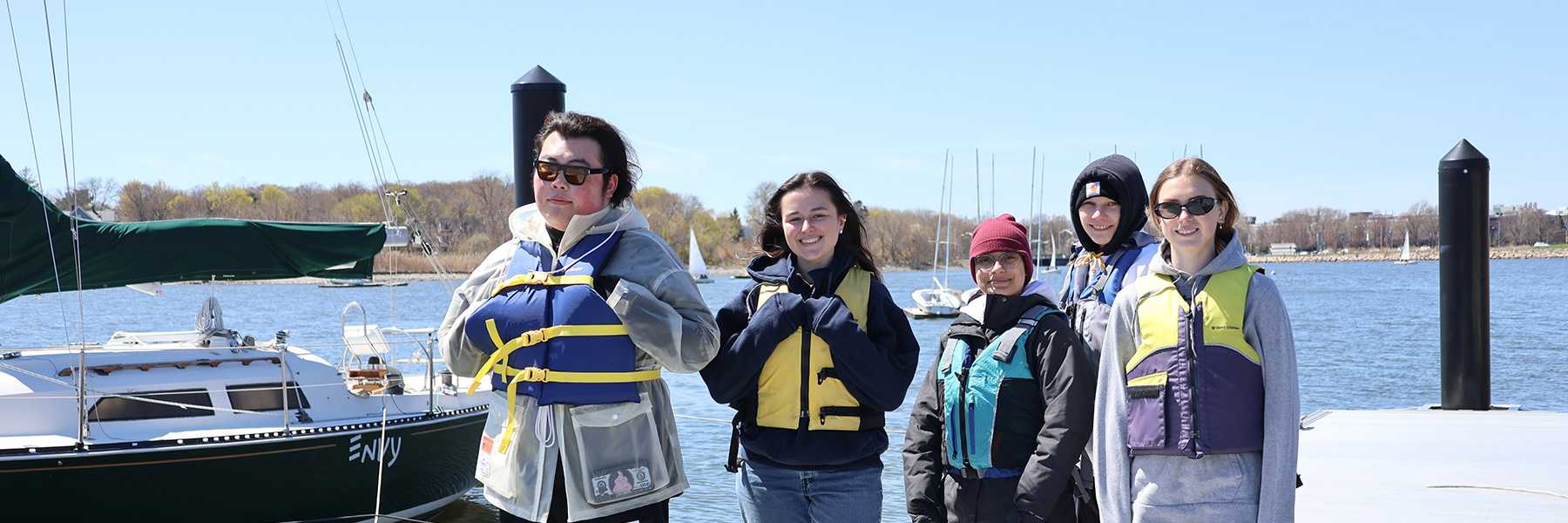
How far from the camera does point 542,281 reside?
299 cm

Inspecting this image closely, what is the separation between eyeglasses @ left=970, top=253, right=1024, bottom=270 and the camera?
3.30 m

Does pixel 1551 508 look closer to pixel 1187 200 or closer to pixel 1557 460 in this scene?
pixel 1557 460

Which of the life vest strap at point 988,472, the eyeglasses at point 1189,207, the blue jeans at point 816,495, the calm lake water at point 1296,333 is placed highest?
the eyeglasses at point 1189,207

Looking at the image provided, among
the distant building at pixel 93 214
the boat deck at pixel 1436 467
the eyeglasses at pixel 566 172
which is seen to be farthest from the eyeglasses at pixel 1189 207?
the distant building at pixel 93 214

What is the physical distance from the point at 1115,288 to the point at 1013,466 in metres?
0.79

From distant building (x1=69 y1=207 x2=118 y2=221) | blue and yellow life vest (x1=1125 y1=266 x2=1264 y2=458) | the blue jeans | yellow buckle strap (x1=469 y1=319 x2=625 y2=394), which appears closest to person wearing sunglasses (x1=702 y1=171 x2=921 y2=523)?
the blue jeans

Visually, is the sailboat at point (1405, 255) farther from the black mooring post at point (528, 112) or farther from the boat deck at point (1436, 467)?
the black mooring post at point (528, 112)

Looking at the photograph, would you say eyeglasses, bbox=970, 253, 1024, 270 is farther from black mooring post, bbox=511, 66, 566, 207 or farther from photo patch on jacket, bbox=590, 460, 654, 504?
black mooring post, bbox=511, 66, 566, 207

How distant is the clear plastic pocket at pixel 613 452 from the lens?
2920mm

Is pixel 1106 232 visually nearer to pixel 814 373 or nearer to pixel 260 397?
pixel 814 373

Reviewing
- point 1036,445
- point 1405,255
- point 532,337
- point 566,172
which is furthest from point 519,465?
point 1405,255

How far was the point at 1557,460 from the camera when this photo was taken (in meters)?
7.36

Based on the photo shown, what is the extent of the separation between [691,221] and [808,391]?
9923 cm

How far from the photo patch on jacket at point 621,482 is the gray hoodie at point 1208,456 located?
1.29 m
